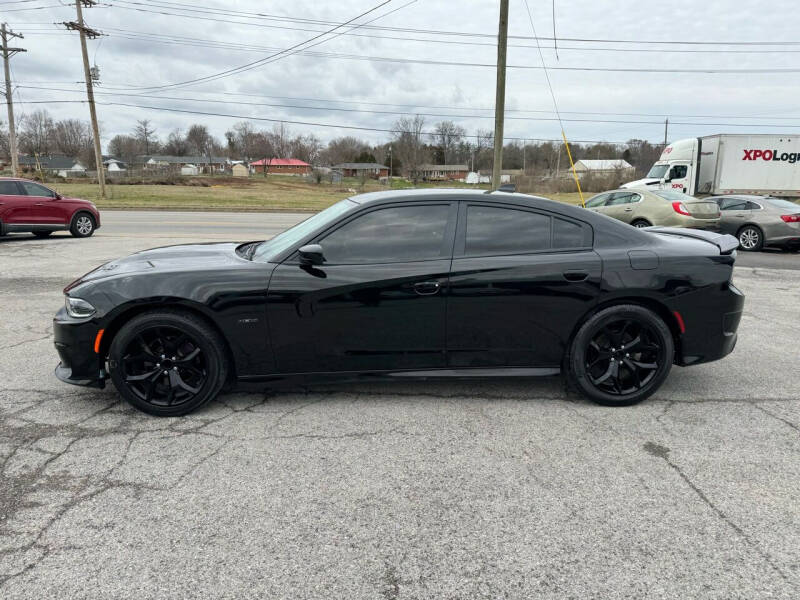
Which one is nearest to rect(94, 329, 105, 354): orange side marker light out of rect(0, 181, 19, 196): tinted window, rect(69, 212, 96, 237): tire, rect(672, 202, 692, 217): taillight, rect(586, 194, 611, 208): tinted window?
rect(0, 181, 19, 196): tinted window

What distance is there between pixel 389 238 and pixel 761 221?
13.0m

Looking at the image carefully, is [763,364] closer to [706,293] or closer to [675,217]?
[706,293]

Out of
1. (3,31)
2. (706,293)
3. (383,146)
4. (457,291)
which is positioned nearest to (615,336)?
(706,293)

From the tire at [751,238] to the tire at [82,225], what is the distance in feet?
54.1

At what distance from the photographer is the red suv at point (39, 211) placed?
12.8 metres

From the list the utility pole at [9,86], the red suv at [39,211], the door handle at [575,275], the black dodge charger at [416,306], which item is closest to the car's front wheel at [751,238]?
the black dodge charger at [416,306]

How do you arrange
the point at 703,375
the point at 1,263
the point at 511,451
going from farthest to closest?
the point at 1,263 < the point at 703,375 < the point at 511,451

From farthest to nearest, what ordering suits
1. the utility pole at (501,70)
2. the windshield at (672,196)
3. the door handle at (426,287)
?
1. the utility pole at (501,70)
2. the windshield at (672,196)
3. the door handle at (426,287)

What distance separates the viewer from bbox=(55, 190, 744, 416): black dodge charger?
3.67 meters

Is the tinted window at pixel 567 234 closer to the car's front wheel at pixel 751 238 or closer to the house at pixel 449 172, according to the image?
the car's front wheel at pixel 751 238

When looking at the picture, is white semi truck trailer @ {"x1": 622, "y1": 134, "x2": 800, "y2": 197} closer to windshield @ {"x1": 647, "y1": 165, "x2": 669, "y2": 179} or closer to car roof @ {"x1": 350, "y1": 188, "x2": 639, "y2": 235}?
windshield @ {"x1": 647, "y1": 165, "x2": 669, "y2": 179}

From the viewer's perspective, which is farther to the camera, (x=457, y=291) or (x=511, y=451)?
(x=457, y=291)

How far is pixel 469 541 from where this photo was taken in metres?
2.45

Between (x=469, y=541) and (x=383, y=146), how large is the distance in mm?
111144
